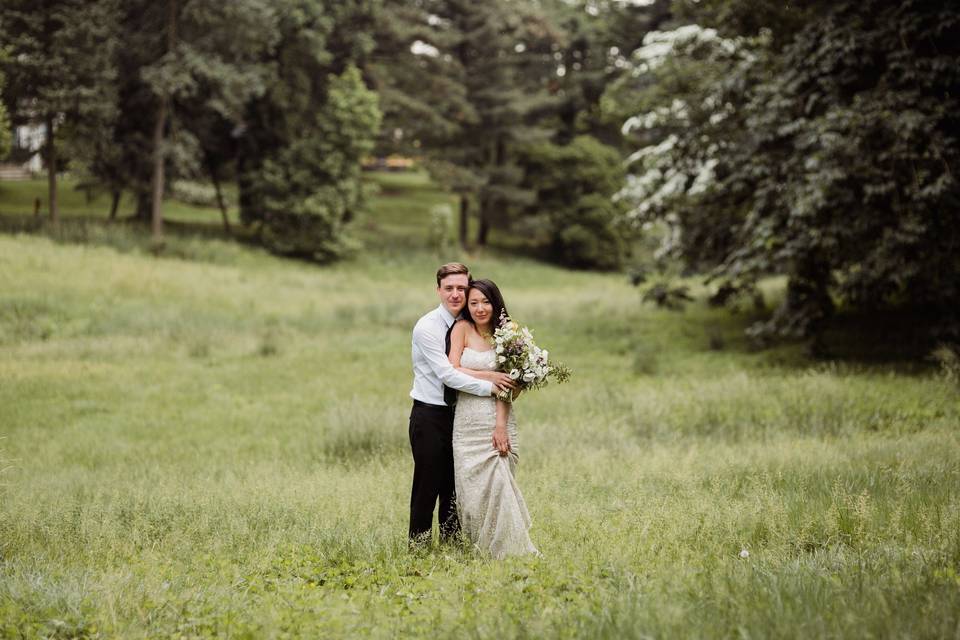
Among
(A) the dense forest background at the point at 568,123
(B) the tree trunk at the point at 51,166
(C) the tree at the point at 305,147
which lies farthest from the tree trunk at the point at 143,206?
(B) the tree trunk at the point at 51,166

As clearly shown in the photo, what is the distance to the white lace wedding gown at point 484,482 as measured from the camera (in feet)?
18.0

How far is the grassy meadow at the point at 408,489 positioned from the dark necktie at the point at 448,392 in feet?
3.62

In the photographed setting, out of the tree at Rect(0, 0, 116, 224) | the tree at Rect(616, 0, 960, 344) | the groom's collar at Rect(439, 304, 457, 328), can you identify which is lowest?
the groom's collar at Rect(439, 304, 457, 328)

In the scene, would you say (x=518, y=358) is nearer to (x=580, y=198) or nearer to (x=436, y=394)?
(x=436, y=394)

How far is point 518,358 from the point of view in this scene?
5.49 metres

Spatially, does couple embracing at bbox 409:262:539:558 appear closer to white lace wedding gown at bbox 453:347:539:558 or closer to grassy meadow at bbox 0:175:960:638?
white lace wedding gown at bbox 453:347:539:558

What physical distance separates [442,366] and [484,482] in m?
0.88

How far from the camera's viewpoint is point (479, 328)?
5.73 m

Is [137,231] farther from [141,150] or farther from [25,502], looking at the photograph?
[25,502]

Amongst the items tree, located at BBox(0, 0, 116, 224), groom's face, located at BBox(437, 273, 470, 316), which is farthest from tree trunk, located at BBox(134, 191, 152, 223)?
groom's face, located at BBox(437, 273, 470, 316)

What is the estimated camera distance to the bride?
5.48m

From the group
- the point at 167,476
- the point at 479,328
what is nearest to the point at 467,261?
the point at 167,476

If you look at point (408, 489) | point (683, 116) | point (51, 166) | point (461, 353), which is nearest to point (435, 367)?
point (461, 353)

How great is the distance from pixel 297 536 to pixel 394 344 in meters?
12.4
